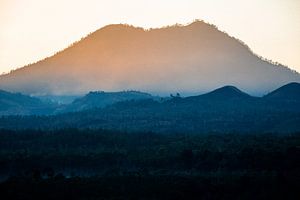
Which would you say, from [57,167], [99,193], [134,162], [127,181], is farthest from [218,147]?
[99,193]

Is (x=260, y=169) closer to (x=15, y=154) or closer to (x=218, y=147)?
(x=218, y=147)

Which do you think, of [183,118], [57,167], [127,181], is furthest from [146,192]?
[183,118]

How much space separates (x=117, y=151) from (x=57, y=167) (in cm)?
1085

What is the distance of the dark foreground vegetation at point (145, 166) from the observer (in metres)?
80.5

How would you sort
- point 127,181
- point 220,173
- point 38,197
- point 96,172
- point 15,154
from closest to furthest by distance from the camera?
point 38,197
point 127,181
point 220,173
point 96,172
point 15,154

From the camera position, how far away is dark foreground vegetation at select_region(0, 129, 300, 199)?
264ft

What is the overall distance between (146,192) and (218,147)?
34.8m

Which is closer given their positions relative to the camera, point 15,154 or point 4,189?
point 4,189

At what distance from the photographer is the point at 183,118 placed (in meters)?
192

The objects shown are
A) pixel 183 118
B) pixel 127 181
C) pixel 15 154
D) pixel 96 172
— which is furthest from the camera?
pixel 183 118

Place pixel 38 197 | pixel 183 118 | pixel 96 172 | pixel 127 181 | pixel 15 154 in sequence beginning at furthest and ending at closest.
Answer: pixel 183 118 < pixel 15 154 < pixel 96 172 < pixel 127 181 < pixel 38 197

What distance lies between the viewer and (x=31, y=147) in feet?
415

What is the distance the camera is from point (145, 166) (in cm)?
10400

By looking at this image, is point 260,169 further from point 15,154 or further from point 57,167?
point 15,154
